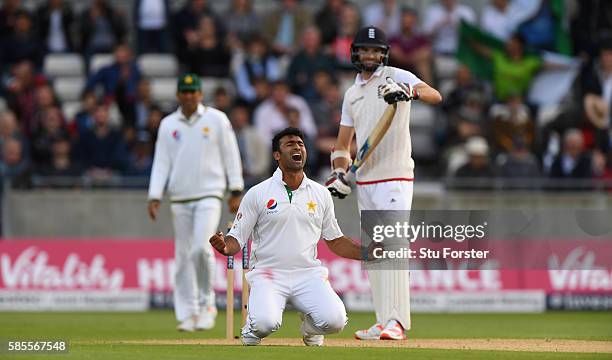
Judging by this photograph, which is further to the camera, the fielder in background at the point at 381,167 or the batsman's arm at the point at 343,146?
the batsman's arm at the point at 343,146

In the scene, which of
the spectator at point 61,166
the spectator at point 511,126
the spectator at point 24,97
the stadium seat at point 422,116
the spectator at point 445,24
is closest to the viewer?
the spectator at point 61,166

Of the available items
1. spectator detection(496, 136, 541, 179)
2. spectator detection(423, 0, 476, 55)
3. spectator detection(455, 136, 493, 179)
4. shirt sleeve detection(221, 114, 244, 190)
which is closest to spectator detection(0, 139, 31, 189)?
shirt sleeve detection(221, 114, 244, 190)

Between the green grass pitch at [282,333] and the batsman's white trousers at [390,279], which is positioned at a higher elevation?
the batsman's white trousers at [390,279]

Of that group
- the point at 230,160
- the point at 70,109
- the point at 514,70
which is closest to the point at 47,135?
the point at 70,109

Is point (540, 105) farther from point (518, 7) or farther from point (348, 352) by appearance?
point (348, 352)

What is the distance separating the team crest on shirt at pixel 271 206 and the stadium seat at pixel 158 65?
13.1m

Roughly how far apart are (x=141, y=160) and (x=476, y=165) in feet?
15.8

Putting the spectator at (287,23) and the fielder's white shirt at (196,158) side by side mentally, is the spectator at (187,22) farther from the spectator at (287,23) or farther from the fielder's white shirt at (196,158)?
the fielder's white shirt at (196,158)

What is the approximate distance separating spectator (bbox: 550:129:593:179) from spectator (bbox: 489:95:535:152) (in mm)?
685

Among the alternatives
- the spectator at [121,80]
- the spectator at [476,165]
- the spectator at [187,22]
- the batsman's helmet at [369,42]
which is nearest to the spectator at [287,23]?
the spectator at [187,22]

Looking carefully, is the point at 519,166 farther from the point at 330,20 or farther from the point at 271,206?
the point at 271,206

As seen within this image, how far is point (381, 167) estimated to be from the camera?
1262cm

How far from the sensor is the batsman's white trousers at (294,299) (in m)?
11.5

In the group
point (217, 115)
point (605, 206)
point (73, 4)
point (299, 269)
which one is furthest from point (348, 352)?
point (73, 4)
